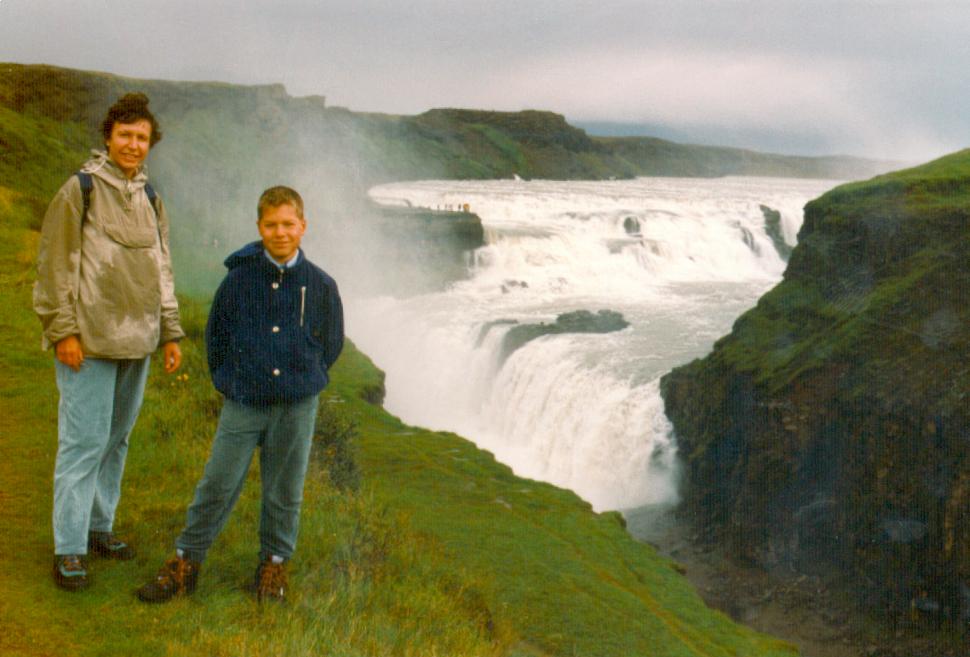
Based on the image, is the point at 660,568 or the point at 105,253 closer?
the point at 105,253

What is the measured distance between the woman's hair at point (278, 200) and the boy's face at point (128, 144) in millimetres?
620

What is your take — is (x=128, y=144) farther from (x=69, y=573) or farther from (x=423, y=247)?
(x=423, y=247)

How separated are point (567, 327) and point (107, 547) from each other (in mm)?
18737

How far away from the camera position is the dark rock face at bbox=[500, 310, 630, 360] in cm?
2203

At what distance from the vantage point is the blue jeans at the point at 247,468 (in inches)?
158

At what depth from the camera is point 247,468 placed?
4.12 meters

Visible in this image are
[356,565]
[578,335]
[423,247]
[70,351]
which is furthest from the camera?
[423,247]

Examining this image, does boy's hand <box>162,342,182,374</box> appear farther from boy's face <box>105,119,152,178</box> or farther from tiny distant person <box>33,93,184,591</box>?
boy's face <box>105,119,152,178</box>

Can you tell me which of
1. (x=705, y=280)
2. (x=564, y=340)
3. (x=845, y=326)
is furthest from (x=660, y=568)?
(x=705, y=280)

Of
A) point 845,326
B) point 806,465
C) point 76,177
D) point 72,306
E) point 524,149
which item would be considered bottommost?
point 806,465

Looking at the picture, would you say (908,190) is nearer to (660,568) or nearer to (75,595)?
(660,568)

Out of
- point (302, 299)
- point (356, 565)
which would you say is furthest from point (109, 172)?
point (356, 565)

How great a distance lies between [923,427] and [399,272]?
2352 cm

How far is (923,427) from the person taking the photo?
39.4 ft
